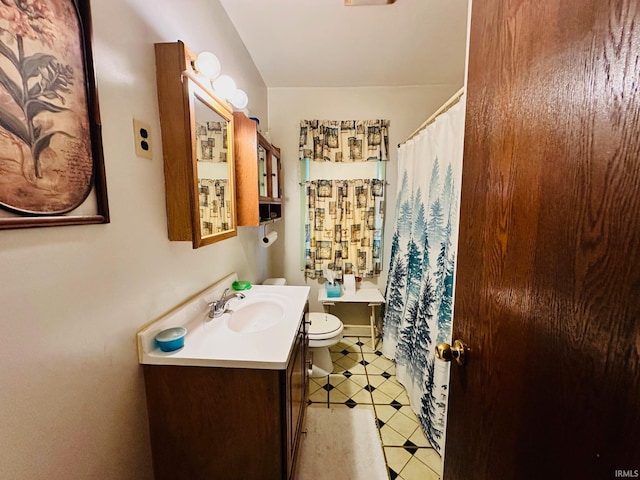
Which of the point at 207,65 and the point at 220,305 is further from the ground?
the point at 207,65

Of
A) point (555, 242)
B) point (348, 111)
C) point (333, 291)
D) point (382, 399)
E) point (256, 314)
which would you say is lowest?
point (382, 399)

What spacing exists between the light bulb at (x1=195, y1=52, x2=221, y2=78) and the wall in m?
0.15

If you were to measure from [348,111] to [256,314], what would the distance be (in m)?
2.05

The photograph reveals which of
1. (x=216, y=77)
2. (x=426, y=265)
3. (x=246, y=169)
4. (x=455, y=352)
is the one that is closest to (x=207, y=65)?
(x=216, y=77)

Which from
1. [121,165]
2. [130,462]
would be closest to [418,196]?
[121,165]

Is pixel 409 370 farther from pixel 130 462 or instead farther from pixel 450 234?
pixel 130 462

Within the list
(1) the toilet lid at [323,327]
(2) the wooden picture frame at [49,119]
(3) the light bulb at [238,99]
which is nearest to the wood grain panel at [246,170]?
(3) the light bulb at [238,99]

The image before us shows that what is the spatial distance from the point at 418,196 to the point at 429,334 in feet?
3.20

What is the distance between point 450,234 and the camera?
4.84 ft

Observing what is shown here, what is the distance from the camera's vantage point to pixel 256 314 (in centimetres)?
145

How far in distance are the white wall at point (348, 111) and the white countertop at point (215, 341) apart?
154 cm

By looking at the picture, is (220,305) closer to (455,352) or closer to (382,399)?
(455,352)

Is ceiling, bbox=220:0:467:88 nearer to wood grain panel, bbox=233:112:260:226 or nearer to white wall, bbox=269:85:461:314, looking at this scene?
white wall, bbox=269:85:461:314

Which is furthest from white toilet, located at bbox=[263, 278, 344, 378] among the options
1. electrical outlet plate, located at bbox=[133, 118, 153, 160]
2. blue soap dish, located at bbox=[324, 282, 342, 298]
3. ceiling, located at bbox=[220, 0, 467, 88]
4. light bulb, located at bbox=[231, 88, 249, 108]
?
ceiling, located at bbox=[220, 0, 467, 88]
